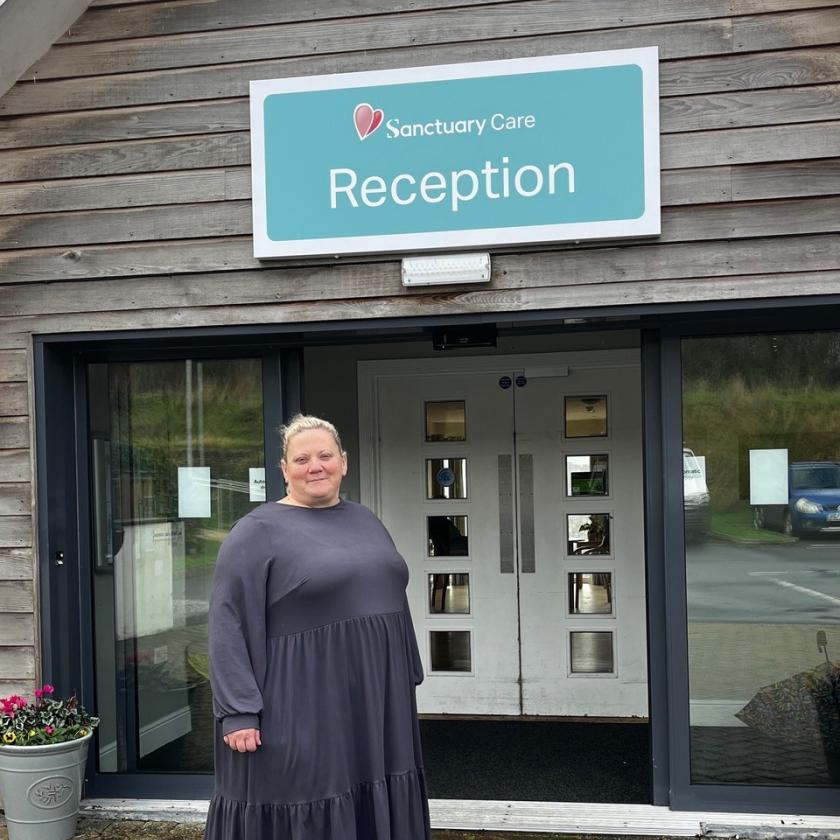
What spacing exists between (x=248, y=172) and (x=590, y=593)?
9.79 ft

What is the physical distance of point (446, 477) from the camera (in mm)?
5590

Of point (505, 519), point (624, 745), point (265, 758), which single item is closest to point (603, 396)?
point (505, 519)

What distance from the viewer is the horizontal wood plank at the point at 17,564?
13.2 ft

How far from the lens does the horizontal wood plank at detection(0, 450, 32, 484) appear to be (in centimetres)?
404

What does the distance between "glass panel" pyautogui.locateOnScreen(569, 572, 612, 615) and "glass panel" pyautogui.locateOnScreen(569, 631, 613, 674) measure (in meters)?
0.13

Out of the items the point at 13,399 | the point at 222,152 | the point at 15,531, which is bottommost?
the point at 15,531

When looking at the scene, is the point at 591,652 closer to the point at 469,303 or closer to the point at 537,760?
the point at 537,760

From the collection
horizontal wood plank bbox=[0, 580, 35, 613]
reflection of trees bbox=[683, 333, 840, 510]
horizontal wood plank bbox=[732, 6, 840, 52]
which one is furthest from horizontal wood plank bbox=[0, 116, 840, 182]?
horizontal wood plank bbox=[0, 580, 35, 613]

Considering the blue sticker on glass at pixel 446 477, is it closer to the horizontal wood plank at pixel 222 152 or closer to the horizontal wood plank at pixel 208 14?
the horizontal wood plank at pixel 222 152

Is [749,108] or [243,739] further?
[749,108]

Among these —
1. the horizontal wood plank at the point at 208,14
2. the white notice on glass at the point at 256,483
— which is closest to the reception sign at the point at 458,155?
the horizontal wood plank at the point at 208,14

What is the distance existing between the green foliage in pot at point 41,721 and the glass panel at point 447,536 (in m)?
2.24

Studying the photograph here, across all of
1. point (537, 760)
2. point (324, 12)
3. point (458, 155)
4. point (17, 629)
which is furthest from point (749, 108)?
point (17, 629)

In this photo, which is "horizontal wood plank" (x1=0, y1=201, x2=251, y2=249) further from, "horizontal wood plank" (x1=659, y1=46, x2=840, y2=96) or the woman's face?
"horizontal wood plank" (x1=659, y1=46, x2=840, y2=96)
